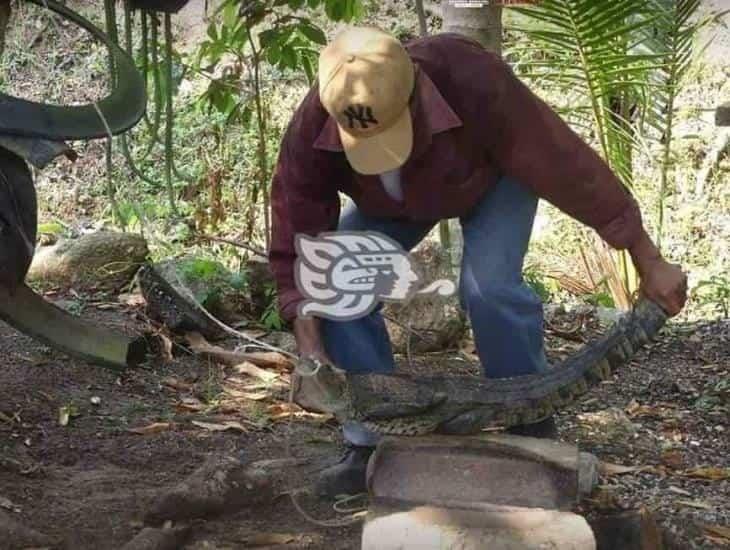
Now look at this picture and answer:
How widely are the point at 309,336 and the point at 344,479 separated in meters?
0.41

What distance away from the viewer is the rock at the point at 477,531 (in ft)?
7.41

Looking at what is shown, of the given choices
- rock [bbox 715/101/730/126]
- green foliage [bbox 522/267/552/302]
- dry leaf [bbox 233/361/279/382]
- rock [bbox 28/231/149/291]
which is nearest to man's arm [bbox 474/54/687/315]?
dry leaf [bbox 233/361/279/382]

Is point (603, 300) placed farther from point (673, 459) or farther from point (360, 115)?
point (360, 115)

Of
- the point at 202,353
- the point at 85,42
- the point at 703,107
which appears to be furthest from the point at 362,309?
the point at 85,42

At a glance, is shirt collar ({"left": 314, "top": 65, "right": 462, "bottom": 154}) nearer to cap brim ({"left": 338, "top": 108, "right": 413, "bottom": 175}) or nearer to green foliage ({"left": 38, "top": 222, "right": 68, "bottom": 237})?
cap brim ({"left": 338, "top": 108, "right": 413, "bottom": 175})

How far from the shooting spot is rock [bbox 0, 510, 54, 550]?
249 centimetres

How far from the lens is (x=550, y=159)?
8.34 ft

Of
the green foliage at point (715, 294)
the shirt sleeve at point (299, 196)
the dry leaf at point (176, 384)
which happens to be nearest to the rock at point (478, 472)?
the shirt sleeve at point (299, 196)

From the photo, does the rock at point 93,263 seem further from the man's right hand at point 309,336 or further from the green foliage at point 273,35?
the man's right hand at point 309,336

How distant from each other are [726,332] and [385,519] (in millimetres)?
2744

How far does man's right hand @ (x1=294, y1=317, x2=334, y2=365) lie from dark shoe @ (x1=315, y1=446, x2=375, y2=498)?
1.15ft

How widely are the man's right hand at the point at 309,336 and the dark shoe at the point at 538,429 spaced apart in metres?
0.48

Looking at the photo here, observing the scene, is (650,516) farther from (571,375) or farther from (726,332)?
(726,332)

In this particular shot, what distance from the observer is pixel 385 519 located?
2.32 metres
